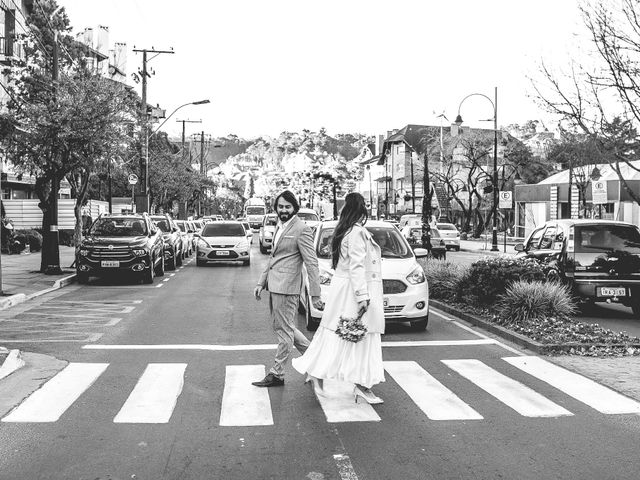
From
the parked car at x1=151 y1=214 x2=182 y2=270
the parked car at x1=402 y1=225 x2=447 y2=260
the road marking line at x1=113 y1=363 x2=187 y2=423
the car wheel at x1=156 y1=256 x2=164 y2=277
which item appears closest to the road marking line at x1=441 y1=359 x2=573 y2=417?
the road marking line at x1=113 y1=363 x2=187 y2=423

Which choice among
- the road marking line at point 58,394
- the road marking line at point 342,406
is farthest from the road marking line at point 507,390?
the road marking line at point 58,394

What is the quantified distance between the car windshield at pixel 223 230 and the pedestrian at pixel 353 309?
21331 millimetres

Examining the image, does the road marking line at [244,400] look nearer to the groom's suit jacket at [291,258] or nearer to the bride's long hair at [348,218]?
the groom's suit jacket at [291,258]

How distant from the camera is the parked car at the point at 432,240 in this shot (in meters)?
27.8

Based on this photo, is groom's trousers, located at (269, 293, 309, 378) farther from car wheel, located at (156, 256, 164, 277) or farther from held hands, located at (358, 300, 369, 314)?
car wheel, located at (156, 256, 164, 277)

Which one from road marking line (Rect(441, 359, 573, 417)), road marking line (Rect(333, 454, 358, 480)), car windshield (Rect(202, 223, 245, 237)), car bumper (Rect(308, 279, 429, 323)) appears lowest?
road marking line (Rect(441, 359, 573, 417))

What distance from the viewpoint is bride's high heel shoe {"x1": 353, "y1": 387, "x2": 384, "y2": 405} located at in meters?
6.75

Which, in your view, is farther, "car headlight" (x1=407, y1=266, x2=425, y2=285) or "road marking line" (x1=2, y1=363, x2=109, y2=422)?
"car headlight" (x1=407, y1=266, x2=425, y2=285)

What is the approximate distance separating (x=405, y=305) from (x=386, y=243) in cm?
152

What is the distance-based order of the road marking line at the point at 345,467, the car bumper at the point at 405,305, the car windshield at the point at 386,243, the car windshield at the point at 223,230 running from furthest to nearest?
the car windshield at the point at 223,230 → the car windshield at the point at 386,243 → the car bumper at the point at 405,305 → the road marking line at the point at 345,467

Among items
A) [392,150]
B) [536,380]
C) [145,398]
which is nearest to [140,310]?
[145,398]

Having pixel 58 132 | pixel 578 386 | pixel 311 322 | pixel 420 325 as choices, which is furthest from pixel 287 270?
pixel 58 132

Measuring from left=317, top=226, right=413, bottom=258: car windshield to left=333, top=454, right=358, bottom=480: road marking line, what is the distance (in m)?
6.81

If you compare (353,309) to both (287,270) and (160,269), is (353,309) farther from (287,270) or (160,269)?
(160,269)
